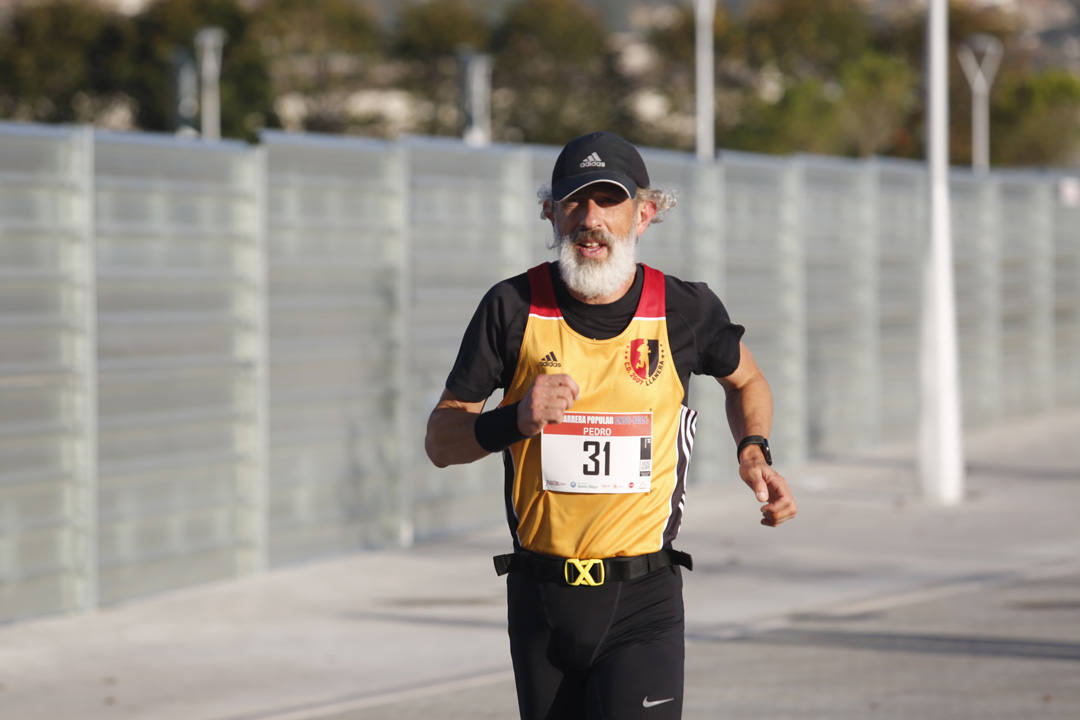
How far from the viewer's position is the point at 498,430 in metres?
4.77

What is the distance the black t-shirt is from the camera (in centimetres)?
501

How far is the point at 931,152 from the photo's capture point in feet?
49.6

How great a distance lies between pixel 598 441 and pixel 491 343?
1.22 feet

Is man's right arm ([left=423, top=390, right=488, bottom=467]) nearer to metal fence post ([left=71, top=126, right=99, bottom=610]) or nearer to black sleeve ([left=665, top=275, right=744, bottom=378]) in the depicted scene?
black sleeve ([left=665, top=275, right=744, bottom=378])

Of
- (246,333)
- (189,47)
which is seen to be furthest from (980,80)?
(246,333)

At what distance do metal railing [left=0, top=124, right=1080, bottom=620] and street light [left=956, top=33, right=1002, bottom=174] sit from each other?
3751 cm

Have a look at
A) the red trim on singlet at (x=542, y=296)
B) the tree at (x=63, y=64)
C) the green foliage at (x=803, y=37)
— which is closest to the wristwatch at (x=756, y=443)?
the red trim on singlet at (x=542, y=296)

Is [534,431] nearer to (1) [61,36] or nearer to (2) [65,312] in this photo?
(2) [65,312]

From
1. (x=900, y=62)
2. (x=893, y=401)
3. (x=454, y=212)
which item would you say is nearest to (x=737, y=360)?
(x=454, y=212)

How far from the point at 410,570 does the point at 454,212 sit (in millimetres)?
2633

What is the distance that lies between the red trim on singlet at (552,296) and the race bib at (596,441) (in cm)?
27

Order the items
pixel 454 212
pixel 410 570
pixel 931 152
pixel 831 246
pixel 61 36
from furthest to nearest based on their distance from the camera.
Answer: pixel 61 36 → pixel 831 246 → pixel 931 152 → pixel 454 212 → pixel 410 570

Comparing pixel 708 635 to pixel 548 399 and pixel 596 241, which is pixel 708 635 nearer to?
pixel 596 241

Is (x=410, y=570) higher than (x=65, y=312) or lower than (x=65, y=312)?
lower
